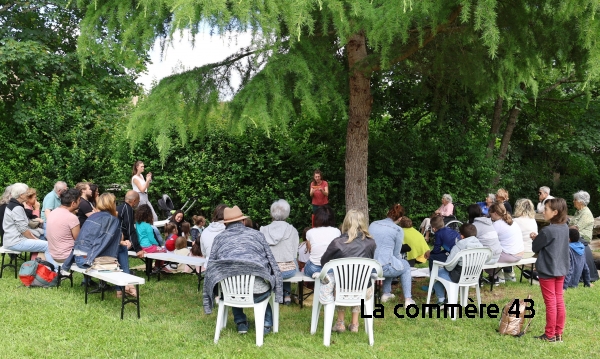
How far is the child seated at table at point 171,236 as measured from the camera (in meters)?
7.86

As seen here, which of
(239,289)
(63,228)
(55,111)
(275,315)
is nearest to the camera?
(239,289)

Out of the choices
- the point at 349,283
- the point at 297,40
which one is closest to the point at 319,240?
the point at 349,283

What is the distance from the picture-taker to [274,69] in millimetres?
6312

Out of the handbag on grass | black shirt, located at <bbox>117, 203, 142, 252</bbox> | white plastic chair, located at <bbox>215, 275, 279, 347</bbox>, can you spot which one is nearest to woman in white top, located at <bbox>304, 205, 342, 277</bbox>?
white plastic chair, located at <bbox>215, 275, 279, 347</bbox>

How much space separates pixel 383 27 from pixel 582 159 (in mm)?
10453

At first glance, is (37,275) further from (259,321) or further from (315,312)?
(315,312)

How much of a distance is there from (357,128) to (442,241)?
9.03 ft

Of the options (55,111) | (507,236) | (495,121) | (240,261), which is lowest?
(507,236)

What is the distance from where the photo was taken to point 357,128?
28.3ft

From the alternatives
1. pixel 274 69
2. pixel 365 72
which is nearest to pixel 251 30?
pixel 274 69

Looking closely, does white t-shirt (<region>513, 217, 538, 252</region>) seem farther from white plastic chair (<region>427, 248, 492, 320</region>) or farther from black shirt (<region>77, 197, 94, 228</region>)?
black shirt (<region>77, 197, 94, 228</region>)

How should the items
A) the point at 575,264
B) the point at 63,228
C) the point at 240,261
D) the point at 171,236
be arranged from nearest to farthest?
the point at 240,261 → the point at 63,228 → the point at 575,264 → the point at 171,236

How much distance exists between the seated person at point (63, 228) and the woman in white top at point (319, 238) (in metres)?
2.79

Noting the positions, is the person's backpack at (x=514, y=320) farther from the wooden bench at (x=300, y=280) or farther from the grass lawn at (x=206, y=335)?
the wooden bench at (x=300, y=280)
